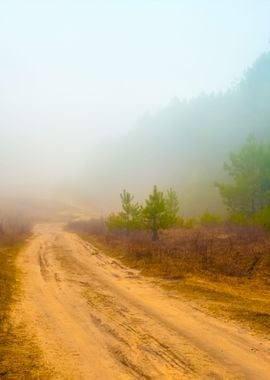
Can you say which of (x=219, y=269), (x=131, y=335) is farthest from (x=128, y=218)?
(x=131, y=335)

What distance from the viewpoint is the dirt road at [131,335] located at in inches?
270

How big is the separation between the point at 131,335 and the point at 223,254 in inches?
392

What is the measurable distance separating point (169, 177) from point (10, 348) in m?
68.6

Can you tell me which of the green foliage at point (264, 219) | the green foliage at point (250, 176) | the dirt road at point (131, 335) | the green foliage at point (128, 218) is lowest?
the dirt road at point (131, 335)

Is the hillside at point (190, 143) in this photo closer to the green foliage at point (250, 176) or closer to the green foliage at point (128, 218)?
the green foliage at point (250, 176)

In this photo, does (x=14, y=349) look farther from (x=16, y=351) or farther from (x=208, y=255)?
(x=208, y=255)

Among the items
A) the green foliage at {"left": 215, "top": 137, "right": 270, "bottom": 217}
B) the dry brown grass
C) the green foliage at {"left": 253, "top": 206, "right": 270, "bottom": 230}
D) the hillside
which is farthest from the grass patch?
the hillside

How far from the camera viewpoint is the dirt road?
22.5 ft

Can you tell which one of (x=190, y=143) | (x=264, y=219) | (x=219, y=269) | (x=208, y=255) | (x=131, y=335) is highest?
(x=190, y=143)

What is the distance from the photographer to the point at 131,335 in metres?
8.71

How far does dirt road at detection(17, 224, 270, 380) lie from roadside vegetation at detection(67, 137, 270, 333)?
1099mm

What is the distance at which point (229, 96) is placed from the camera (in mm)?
82688

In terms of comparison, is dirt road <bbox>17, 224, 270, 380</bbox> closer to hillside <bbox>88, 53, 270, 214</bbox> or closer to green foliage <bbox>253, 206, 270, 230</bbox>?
green foliage <bbox>253, 206, 270, 230</bbox>

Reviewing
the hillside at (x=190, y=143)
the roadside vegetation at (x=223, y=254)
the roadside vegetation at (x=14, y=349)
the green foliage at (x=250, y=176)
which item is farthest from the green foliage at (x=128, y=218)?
the hillside at (x=190, y=143)
